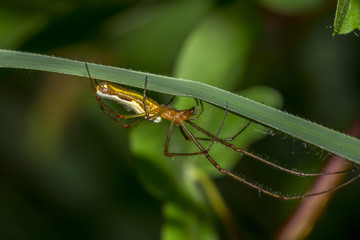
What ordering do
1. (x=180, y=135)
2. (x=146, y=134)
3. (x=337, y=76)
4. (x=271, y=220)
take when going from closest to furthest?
(x=146, y=134) < (x=180, y=135) < (x=271, y=220) < (x=337, y=76)

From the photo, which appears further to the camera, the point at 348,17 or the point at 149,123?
the point at 149,123

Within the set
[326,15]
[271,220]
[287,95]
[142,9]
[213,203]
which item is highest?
[142,9]

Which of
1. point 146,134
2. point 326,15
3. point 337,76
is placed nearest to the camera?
point 146,134

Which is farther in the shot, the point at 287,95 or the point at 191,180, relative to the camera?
the point at 287,95

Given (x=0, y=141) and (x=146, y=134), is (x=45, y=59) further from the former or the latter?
(x=0, y=141)

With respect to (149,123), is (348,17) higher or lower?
higher

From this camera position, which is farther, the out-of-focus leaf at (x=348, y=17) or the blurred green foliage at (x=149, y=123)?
the blurred green foliage at (x=149, y=123)

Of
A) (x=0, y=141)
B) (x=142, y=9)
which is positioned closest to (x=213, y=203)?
(x=142, y=9)

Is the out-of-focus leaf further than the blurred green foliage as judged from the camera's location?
No
